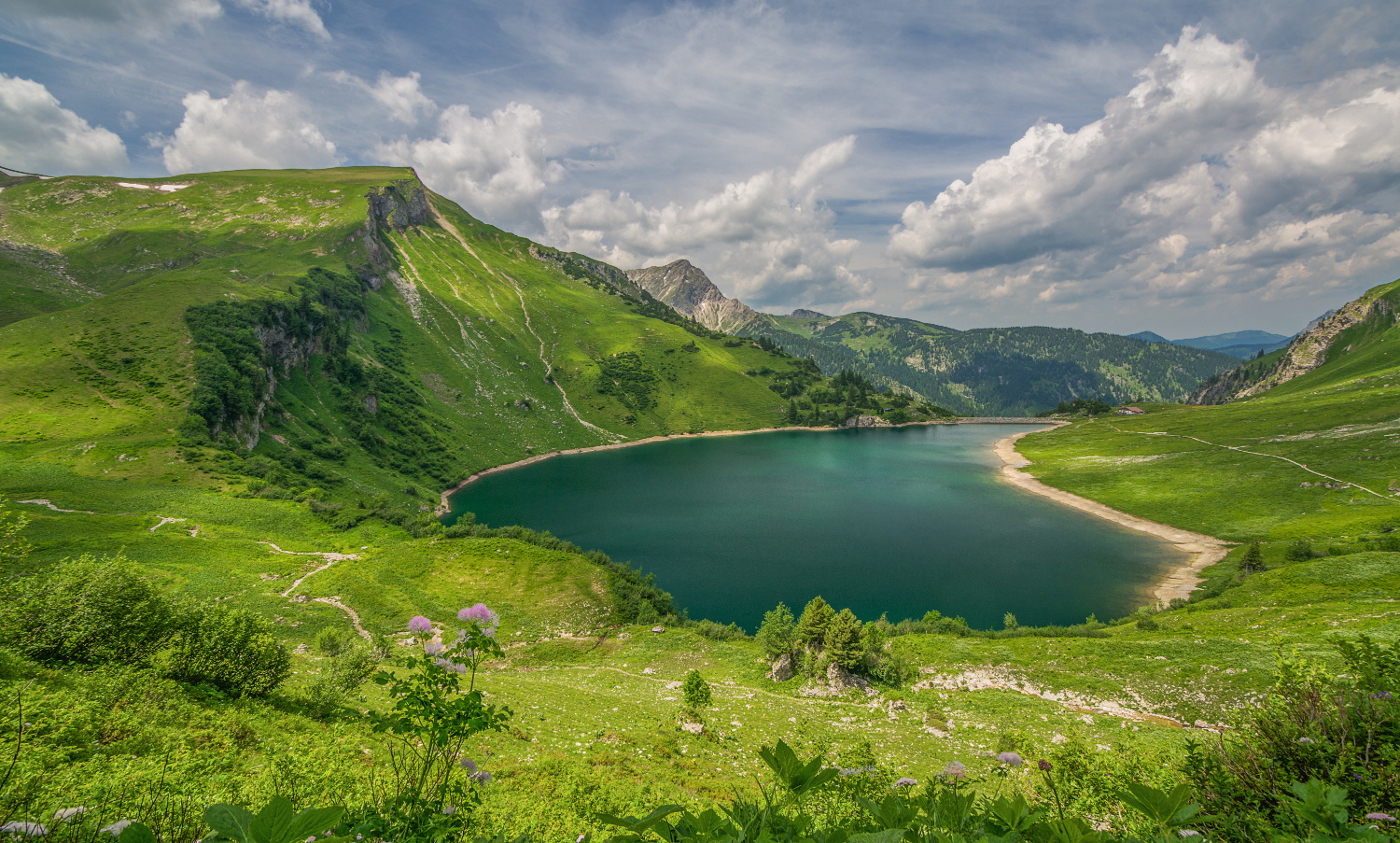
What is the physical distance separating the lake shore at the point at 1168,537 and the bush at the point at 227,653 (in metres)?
64.3

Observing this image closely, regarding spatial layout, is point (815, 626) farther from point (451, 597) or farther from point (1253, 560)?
point (1253, 560)

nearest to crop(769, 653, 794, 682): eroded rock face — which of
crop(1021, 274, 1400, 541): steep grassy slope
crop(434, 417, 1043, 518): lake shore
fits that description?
crop(1021, 274, 1400, 541): steep grassy slope

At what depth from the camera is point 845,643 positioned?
28.4 m

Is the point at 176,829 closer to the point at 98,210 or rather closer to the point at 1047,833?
the point at 1047,833

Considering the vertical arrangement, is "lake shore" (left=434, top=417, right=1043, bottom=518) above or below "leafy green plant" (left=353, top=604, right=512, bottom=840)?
below

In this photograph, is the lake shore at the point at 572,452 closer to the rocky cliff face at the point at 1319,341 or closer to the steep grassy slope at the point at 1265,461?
the steep grassy slope at the point at 1265,461

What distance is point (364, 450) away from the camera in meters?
99.1

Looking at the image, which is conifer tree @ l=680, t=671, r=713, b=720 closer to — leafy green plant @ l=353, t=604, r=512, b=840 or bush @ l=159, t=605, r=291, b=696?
bush @ l=159, t=605, r=291, b=696

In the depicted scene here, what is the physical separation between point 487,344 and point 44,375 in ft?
398

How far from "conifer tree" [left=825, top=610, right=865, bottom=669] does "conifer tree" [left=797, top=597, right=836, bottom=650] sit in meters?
0.85

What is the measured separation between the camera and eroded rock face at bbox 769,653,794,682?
30156mm

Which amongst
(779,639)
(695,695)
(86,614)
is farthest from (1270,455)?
(86,614)

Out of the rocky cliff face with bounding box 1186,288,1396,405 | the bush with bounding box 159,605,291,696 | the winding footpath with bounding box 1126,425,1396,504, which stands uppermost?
the rocky cliff face with bounding box 1186,288,1396,405

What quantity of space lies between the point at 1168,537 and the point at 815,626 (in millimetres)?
69249
